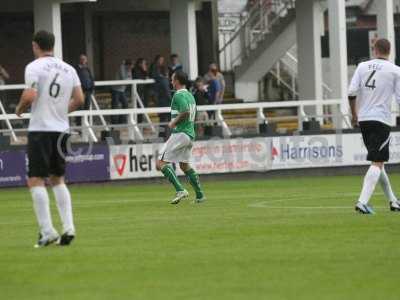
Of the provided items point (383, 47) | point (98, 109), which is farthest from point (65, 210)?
point (98, 109)

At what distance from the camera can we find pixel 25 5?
40.8 m

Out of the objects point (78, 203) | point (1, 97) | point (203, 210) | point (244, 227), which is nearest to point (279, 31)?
point (1, 97)

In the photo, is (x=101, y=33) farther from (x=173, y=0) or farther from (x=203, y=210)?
(x=203, y=210)

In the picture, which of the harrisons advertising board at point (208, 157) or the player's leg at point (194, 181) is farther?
the harrisons advertising board at point (208, 157)

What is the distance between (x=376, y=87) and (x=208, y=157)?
50.0 feet

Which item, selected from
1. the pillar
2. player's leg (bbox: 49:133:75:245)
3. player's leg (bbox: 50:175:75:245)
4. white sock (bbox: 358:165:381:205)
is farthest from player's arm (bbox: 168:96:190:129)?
the pillar

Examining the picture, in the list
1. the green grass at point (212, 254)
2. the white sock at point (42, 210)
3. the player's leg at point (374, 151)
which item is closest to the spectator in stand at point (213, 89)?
the green grass at point (212, 254)

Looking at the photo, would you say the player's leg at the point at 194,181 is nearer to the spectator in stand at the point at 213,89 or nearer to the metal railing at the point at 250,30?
the spectator in stand at the point at 213,89

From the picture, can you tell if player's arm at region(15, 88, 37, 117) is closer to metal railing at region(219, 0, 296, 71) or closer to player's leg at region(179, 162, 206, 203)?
player's leg at region(179, 162, 206, 203)

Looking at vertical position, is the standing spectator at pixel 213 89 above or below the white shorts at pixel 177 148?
above

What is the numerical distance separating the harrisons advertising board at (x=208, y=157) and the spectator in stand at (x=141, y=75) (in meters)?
4.69

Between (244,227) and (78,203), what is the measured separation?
796 centimetres

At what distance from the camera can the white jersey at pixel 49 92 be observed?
46.3 feet

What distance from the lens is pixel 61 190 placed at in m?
14.1
